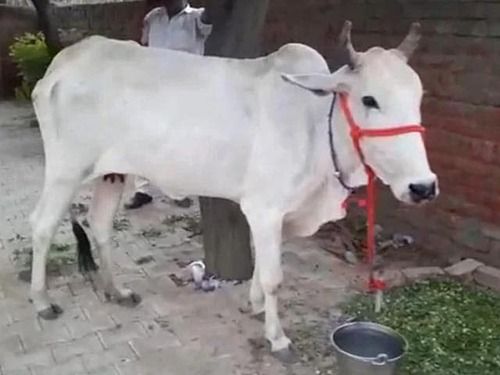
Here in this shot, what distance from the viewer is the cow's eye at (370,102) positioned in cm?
286

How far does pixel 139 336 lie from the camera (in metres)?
3.59

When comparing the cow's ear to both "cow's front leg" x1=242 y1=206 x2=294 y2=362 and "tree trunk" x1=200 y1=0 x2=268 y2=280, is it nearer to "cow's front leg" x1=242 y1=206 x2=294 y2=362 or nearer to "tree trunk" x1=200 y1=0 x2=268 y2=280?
"cow's front leg" x1=242 y1=206 x2=294 y2=362

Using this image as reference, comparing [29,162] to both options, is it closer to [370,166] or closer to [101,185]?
[101,185]

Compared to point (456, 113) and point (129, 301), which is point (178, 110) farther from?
point (456, 113)

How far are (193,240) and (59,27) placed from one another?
556 cm

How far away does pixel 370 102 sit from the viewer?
2879mm

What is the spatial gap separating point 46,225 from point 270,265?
1.12m

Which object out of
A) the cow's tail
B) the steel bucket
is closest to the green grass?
the steel bucket

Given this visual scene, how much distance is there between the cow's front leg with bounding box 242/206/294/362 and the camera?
3.25m

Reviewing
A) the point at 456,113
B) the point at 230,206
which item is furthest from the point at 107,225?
the point at 456,113

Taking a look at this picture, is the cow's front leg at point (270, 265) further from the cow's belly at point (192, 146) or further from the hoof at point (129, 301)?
the hoof at point (129, 301)

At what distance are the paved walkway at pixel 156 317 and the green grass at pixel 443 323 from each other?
301mm

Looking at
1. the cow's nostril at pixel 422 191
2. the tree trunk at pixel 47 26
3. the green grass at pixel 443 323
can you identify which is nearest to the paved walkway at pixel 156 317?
the green grass at pixel 443 323

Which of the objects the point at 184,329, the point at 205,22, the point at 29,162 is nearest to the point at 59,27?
the point at 29,162
